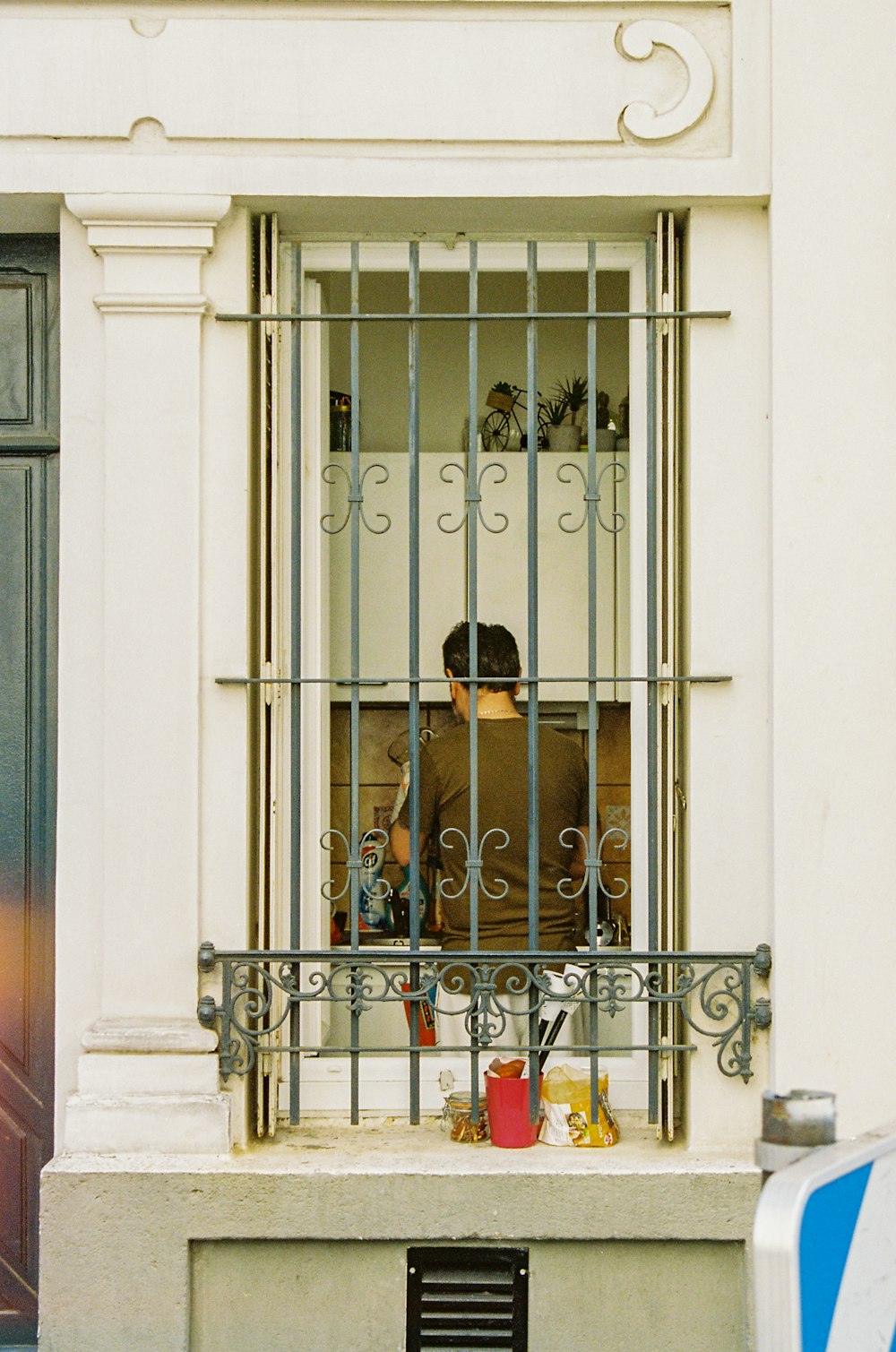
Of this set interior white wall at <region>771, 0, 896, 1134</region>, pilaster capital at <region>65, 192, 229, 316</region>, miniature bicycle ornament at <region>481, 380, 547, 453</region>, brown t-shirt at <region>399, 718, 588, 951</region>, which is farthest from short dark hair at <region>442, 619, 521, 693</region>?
pilaster capital at <region>65, 192, 229, 316</region>

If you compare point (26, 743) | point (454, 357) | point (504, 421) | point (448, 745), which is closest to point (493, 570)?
point (504, 421)

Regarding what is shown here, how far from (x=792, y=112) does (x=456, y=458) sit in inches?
79.3

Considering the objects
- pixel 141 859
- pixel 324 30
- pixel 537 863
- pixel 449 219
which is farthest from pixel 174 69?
pixel 537 863

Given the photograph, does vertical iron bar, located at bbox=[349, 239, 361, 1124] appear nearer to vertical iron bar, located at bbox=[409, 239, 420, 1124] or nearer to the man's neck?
vertical iron bar, located at bbox=[409, 239, 420, 1124]

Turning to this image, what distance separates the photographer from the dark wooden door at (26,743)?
4.29 m

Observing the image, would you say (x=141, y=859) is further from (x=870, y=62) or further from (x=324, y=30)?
(x=870, y=62)

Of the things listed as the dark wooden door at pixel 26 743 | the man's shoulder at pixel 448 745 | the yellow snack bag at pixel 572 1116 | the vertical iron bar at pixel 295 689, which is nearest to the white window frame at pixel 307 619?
the vertical iron bar at pixel 295 689

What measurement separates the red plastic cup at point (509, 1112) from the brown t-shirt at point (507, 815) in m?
0.48

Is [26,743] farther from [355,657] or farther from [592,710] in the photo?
[592,710]

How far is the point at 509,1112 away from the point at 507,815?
0.95m

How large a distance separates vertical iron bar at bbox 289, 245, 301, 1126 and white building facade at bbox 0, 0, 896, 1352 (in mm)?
79

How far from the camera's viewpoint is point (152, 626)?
4.08 metres

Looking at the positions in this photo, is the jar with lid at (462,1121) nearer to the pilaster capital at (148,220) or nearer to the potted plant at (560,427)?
the potted plant at (560,427)

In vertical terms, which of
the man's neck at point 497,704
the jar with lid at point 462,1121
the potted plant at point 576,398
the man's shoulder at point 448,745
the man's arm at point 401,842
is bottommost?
the jar with lid at point 462,1121
